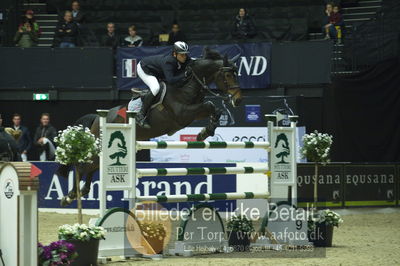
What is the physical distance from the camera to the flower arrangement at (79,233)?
26.5 feet

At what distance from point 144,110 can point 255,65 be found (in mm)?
7449

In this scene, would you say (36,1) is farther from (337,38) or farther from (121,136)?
(121,136)

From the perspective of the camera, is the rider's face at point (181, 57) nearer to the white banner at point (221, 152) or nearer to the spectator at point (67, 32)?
the white banner at point (221, 152)

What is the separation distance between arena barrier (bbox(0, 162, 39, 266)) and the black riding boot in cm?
440

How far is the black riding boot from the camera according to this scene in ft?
37.0

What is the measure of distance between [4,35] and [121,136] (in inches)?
471

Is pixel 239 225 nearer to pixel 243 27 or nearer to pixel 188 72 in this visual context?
pixel 188 72

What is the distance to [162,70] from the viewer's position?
11578 millimetres

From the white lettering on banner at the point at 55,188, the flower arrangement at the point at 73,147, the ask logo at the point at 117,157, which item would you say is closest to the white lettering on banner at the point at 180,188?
the white lettering on banner at the point at 55,188

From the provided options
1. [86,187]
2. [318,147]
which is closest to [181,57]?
[318,147]

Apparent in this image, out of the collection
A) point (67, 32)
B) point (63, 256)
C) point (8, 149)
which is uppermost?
point (67, 32)

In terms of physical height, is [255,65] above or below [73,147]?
above

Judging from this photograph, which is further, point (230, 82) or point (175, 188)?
point (175, 188)

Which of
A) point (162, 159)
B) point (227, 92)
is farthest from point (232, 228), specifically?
point (162, 159)
